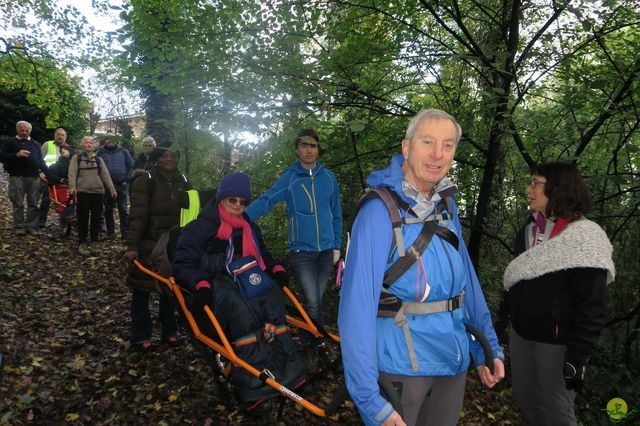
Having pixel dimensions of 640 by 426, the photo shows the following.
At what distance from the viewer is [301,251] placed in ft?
15.4

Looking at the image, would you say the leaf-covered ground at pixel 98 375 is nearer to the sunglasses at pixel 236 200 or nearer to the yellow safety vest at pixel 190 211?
the yellow safety vest at pixel 190 211

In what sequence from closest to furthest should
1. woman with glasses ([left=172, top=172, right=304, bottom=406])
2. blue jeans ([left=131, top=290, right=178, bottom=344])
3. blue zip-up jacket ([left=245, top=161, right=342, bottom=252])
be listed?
1. woman with glasses ([left=172, top=172, right=304, bottom=406])
2. blue zip-up jacket ([left=245, top=161, right=342, bottom=252])
3. blue jeans ([left=131, top=290, right=178, bottom=344])

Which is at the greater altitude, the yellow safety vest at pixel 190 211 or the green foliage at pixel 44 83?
the green foliage at pixel 44 83

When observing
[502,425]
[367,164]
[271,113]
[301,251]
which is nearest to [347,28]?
[271,113]

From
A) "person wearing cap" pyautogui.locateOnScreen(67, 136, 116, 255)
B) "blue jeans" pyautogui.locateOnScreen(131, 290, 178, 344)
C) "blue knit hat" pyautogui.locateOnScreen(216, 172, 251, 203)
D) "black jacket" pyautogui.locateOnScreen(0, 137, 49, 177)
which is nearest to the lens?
"blue knit hat" pyautogui.locateOnScreen(216, 172, 251, 203)

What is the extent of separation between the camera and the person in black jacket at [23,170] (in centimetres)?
914

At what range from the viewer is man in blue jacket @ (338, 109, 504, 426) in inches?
68.3

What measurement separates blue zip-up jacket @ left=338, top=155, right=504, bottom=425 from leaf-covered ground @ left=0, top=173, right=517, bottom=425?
8.28ft

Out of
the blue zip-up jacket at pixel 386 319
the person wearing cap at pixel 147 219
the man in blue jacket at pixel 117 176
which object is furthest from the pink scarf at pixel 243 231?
the man in blue jacket at pixel 117 176

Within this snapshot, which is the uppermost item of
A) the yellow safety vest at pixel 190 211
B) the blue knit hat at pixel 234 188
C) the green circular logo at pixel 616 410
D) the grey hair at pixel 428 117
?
the grey hair at pixel 428 117

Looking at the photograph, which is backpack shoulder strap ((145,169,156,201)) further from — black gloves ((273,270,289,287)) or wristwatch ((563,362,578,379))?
wristwatch ((563,362,578,379))

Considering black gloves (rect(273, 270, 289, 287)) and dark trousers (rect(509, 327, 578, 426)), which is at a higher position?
black gloves (rect(273, 270, 289, 287))

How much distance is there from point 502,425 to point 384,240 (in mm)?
4054

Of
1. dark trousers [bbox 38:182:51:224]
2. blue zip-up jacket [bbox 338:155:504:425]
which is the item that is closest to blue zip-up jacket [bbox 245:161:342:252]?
blue zip-up jacket [bbox 338:155:504:425]
